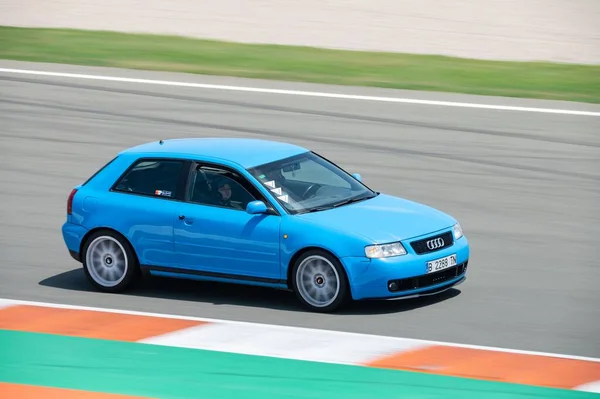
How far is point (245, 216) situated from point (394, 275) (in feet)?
4.75

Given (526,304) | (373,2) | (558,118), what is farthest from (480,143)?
(373,2)

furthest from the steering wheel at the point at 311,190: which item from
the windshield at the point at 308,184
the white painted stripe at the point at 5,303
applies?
the white painted stripe at the point at 5,303

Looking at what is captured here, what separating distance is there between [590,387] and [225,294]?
12.8ft

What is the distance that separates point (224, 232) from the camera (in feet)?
34.0

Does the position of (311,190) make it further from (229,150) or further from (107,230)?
(107,230)

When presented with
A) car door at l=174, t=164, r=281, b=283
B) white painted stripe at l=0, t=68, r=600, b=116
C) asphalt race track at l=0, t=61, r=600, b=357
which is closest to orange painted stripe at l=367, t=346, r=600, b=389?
asphalt race track at l=0, t=61, r=600, b=357

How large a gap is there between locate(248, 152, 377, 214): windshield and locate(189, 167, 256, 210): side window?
→ 0.62 feet

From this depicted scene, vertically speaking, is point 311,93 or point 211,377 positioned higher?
point 311,93

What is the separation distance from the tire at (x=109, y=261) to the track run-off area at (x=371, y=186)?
0.17 meters

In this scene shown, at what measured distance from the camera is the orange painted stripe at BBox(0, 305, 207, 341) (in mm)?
9461

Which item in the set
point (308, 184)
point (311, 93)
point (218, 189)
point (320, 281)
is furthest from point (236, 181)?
point (311, 93)

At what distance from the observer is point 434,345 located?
9.09 m

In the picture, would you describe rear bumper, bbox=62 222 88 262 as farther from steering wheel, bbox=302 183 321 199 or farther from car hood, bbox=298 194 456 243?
car hood, bbox=298 194 456 243

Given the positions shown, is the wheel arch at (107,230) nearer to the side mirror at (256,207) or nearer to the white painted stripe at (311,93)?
the side mirror at (256,207)
